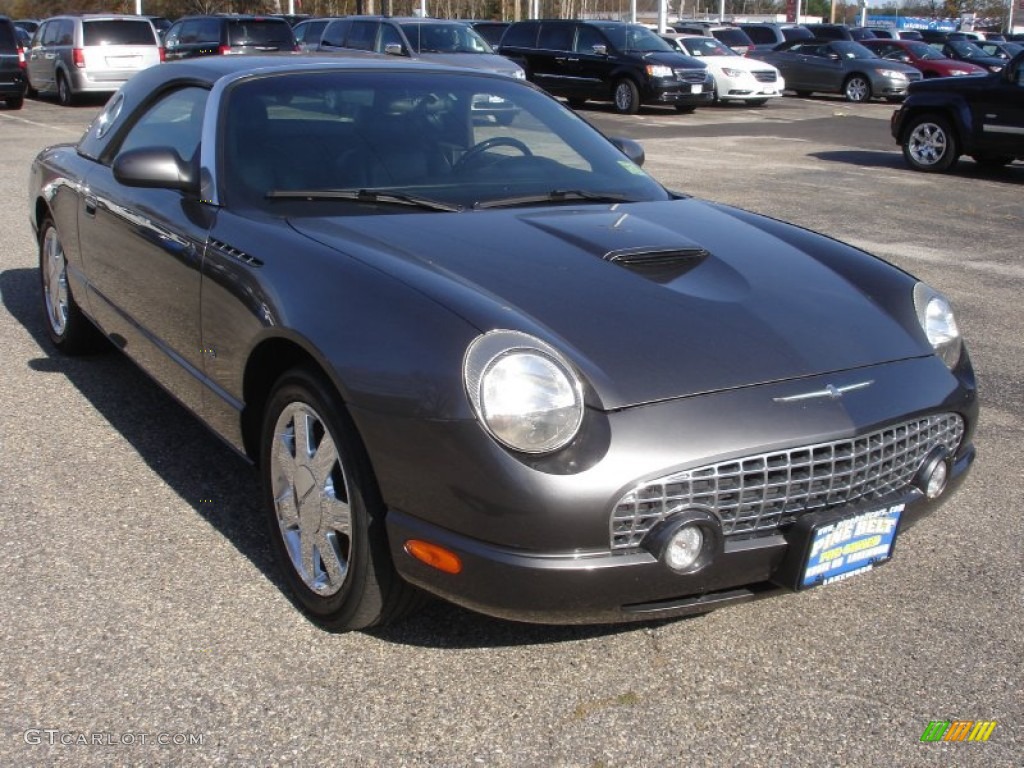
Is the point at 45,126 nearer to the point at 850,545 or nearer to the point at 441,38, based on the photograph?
the point at 441,38

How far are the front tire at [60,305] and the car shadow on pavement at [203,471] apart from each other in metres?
0.10

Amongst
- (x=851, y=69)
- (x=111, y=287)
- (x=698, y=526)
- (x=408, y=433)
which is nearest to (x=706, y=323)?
(x=698, y=526)

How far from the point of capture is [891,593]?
3.55 m

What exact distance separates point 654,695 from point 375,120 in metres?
→ 2.29

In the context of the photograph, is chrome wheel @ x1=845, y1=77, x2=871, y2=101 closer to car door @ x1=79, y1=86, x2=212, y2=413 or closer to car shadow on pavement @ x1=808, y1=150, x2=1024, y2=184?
car shadow on pavement @ x1=808, y1=150, x2=1024, y2=184

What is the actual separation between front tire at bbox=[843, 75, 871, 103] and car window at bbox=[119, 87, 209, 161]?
25.1 metres

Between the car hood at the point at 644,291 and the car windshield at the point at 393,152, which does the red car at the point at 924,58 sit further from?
the car hood at the point at 644,291

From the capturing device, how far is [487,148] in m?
4.38

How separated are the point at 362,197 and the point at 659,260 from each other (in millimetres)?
1034

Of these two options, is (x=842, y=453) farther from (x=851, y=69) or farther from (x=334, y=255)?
(x=851, y=69)

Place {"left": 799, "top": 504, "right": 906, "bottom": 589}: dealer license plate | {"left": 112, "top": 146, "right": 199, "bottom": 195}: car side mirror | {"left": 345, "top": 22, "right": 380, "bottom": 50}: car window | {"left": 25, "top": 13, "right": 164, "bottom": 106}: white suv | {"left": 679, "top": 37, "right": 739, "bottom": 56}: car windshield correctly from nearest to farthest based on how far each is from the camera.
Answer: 1. {"left": 799, "top": 504, "right": 906, "bottom": 589}: dealer license plate
2. {"left": 112, "top": 146, "right": 199, "bottom": 195}: car side mirror
3. {"left": 345, "top": 22, "right": 380, "bottom": 50}: car window
4. {"left": 25, "top": 13, "right": 164, "bottom": 106}: white suv
5. {"left": 679, "top": 37, "right": 739, "bottom": 56}: car windshield

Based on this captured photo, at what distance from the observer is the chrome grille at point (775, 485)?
2730 millimetres

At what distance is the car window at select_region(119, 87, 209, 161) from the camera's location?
4.30 m

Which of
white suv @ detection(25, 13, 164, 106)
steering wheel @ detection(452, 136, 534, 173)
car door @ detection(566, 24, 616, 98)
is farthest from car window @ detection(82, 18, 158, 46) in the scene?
steering wheel @ detection(452, 136, 534, 173)
